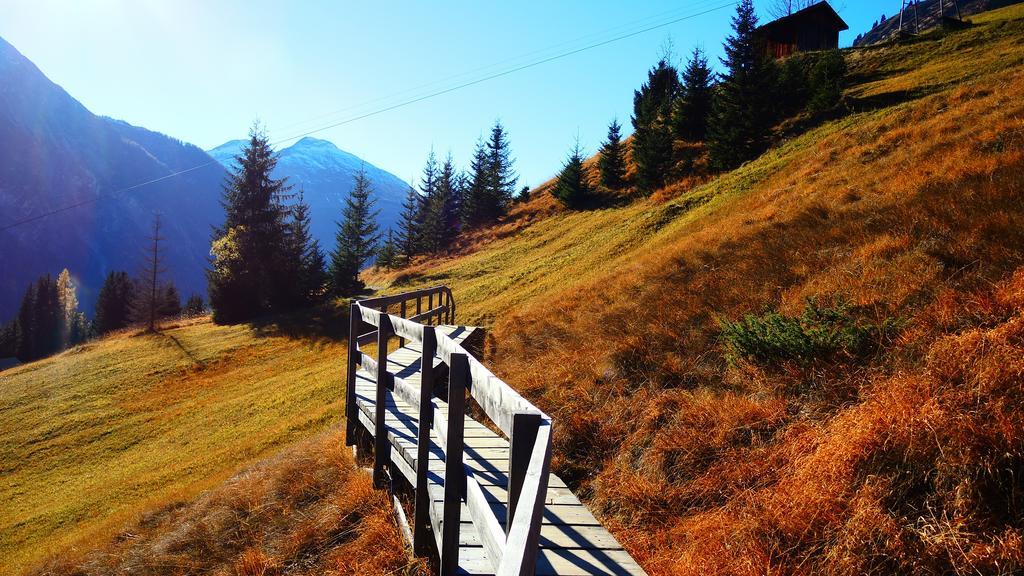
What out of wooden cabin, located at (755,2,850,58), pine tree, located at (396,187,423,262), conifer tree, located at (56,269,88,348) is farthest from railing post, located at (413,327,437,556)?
conifer tree, located at (56,269,88,348)

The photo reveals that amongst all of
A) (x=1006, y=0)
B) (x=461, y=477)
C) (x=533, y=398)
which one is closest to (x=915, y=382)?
(x=461, y=477)

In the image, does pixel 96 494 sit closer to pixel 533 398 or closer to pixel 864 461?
pixel 533 398

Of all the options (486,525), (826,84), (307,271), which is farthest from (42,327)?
(826,84)

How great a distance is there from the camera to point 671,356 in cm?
667

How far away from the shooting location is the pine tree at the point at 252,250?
107 ft

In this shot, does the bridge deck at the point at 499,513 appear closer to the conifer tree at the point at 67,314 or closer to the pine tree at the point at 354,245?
the pine tree at the point at 354,245

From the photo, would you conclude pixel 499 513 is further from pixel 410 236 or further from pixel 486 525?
pixel 410 236

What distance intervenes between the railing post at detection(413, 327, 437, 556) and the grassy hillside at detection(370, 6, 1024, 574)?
1.79 metres

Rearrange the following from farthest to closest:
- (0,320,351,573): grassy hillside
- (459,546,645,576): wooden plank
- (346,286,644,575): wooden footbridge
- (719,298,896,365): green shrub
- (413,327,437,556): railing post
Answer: (0,320,351,573): grassy hillside < (719,298,896,365): green shrub < (413,327,437,556): railing post < (459,546,645,576): wooden plank < (346,286,644,575): wooden footbridge

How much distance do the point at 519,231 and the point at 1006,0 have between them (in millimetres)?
123983

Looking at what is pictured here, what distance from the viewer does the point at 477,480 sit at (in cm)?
424

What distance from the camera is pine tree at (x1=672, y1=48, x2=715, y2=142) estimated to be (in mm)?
35875

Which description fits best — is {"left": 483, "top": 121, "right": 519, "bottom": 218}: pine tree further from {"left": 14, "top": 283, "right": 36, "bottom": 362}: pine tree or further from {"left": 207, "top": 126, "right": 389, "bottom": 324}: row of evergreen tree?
{"left": 14, "top": 283, "right": 36, "bottom": 362}: pine tree

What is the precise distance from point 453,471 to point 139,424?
1749cm
